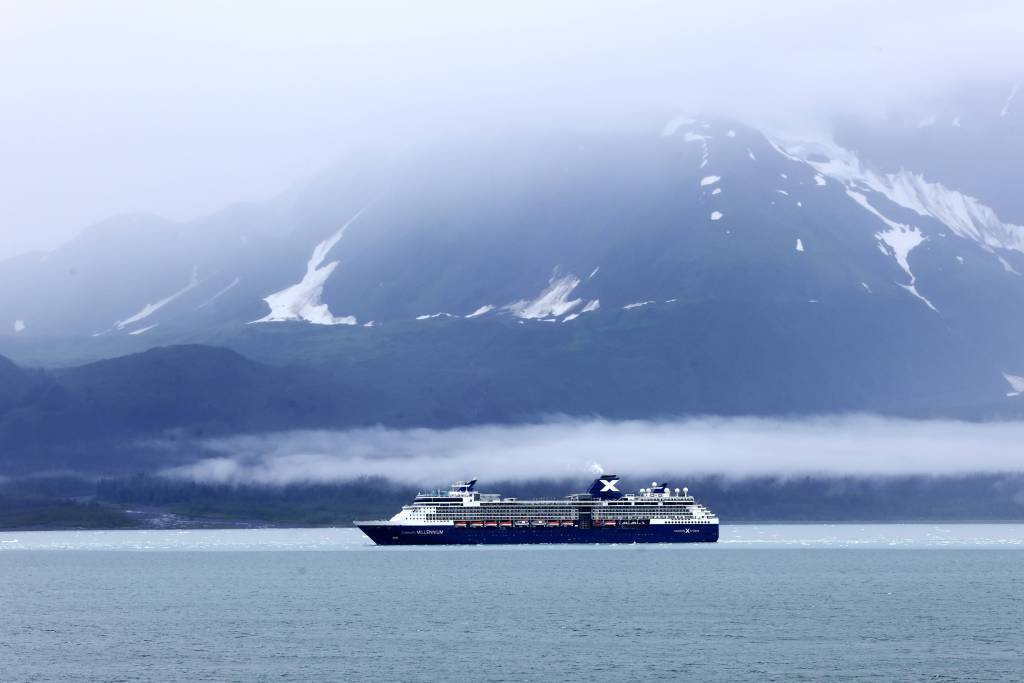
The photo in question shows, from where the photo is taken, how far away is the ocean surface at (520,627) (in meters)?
100

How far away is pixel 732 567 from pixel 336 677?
335 ft

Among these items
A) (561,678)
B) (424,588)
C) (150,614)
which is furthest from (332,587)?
(561,678)

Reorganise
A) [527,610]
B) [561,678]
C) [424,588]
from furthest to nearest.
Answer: [424,588] → [527,610] → [561,678]

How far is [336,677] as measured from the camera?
98.0 m

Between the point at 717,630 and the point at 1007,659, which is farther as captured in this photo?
the point at 717,630

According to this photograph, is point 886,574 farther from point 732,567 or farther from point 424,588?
point 424,588

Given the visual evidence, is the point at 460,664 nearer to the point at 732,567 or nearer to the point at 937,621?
the point at 937,621

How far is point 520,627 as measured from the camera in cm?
12281

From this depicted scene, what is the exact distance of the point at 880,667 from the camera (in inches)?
3932

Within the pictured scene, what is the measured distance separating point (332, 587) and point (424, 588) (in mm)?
8500

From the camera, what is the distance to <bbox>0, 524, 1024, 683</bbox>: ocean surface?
330 feet

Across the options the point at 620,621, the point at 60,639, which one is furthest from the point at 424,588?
the point at 60,639

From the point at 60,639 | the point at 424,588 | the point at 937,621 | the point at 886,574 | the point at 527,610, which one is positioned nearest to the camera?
the point at 60,639

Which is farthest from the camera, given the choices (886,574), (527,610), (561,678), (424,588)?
(886,574)
